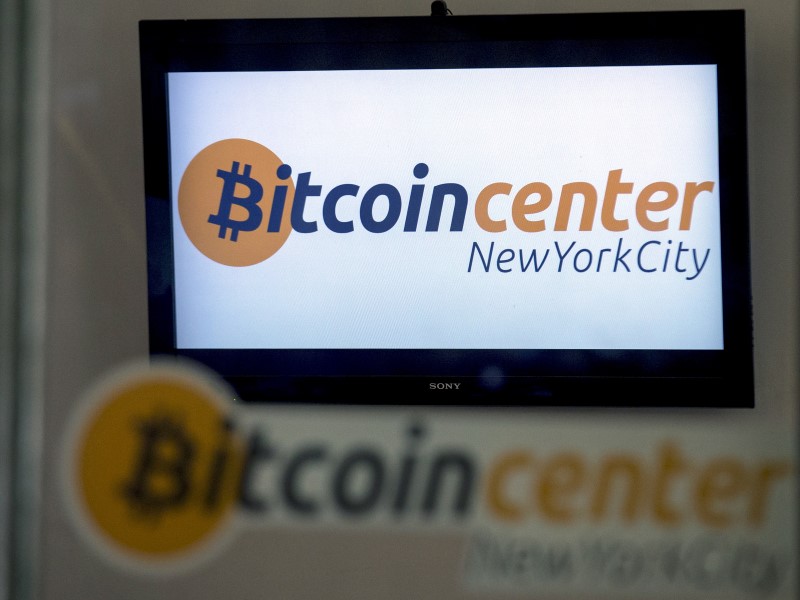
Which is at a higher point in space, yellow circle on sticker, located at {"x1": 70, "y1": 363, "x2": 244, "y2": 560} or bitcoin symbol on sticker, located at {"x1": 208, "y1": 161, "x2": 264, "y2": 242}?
bitcoin symbol on sticker, located at {"x1": 208, "y1": 161, "x2": 264, "y2": 242}

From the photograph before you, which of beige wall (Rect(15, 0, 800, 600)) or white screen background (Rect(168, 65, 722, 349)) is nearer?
white screen background (Rect(168, 65, 722, 349))

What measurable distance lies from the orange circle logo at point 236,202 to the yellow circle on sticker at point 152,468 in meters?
0.33

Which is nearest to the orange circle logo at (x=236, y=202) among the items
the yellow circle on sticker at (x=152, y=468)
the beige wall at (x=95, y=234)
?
the beige wall at (x=95, y=234)

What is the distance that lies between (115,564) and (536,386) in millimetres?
1066

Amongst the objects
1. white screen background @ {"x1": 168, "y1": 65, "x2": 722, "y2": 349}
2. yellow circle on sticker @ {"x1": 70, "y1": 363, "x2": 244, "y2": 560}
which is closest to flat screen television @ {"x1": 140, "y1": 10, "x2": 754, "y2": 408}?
white screen background @ {"x1": 168, "y1": 65, "x2": 722, "y2": 349}

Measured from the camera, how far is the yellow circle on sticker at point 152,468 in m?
1.94

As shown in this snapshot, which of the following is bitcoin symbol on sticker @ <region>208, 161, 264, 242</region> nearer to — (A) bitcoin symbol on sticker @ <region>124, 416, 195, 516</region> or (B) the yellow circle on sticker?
(B) the yellow circle on sticker

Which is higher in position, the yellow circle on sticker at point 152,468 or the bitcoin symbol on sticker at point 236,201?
the bitcoin symbol on sticker at point 236,201

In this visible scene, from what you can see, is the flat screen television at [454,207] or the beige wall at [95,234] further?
the beige wall at [95,234]

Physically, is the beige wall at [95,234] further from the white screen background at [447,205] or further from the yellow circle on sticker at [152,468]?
the white screen background at [447,205]

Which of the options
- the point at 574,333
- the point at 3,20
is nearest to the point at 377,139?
the point at 574,333

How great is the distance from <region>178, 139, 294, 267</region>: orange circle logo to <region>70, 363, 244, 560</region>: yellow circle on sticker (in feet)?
1.09

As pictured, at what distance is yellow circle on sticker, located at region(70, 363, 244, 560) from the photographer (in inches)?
76.4

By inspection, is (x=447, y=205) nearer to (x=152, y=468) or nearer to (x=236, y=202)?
(x=236, y=202)
